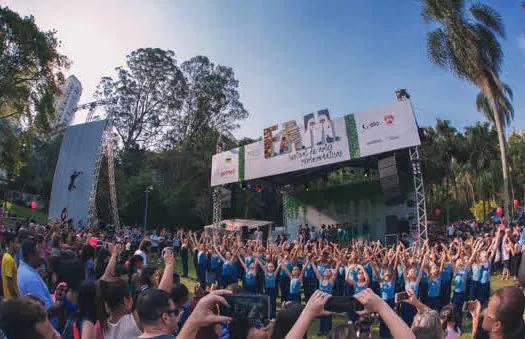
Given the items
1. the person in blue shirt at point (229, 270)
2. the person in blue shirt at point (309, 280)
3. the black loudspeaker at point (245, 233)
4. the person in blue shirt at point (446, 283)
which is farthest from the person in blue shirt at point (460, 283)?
the black loudspeaker at point (245, 233)

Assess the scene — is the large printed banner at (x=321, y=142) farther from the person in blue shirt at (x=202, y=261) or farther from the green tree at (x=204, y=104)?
the green tree at (x=204, y=104)

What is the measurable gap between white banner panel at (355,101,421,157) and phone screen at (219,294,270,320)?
1402cm

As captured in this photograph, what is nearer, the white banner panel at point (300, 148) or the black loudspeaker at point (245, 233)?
the white banner panel at point (300, 148)

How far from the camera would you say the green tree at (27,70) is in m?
16.8

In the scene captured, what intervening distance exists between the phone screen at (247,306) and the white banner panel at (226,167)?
758 inches

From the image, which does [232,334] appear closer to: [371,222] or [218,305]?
[218,305]

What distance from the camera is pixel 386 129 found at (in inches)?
604

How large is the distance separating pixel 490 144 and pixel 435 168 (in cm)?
530

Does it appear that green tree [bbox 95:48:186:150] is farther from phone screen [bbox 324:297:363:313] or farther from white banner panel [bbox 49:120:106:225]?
phone screen [bbox 324:297:363:313]

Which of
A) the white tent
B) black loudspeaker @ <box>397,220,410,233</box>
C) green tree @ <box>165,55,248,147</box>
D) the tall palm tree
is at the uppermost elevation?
green tree @ <box>165,55,248,147</box>

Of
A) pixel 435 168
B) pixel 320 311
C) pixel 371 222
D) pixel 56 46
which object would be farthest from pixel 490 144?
pixel 320 311

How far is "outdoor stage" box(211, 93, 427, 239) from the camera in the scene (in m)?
15.2

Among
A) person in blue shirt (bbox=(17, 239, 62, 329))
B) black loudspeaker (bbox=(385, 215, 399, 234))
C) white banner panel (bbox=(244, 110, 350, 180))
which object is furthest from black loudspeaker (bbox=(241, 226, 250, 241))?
person in blue shirt (bbox=(17, 239, 62, 329))

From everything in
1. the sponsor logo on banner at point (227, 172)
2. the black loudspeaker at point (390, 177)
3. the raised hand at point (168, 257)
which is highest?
the sponsor logo on banner at point (227, 172)
